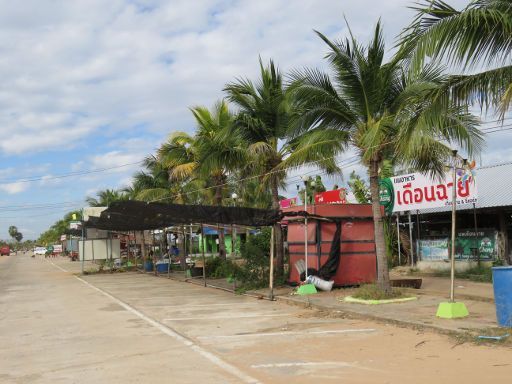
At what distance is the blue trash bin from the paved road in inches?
43.0

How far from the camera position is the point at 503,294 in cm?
917

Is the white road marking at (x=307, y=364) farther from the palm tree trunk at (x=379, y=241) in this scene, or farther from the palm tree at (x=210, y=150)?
the palm tree at (x=210, y=150)

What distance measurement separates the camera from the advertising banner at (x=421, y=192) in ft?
64.2

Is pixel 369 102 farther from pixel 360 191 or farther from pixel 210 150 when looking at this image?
pixel 360 191

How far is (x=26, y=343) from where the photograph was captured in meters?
10.3

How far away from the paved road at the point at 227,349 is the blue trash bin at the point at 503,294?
1.09m

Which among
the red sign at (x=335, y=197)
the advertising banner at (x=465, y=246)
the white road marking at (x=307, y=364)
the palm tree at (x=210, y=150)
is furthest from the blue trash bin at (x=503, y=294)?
the red sign at (x=335, y=197)

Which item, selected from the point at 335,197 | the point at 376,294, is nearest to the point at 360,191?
the point at 335,197

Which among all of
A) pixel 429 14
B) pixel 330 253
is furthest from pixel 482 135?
pixel 330 253

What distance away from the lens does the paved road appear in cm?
716

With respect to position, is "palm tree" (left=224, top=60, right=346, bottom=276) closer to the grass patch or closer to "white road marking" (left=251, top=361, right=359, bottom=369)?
the grass patch

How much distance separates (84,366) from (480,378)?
5445mm

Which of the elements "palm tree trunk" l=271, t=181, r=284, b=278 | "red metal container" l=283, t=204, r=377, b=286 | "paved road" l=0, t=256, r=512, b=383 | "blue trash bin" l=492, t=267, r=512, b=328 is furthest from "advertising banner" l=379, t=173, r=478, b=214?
"blue trash bin" l=492, t=267, r=512, b=328

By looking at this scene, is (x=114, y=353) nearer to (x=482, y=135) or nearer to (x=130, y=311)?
(x=130, y=311)
